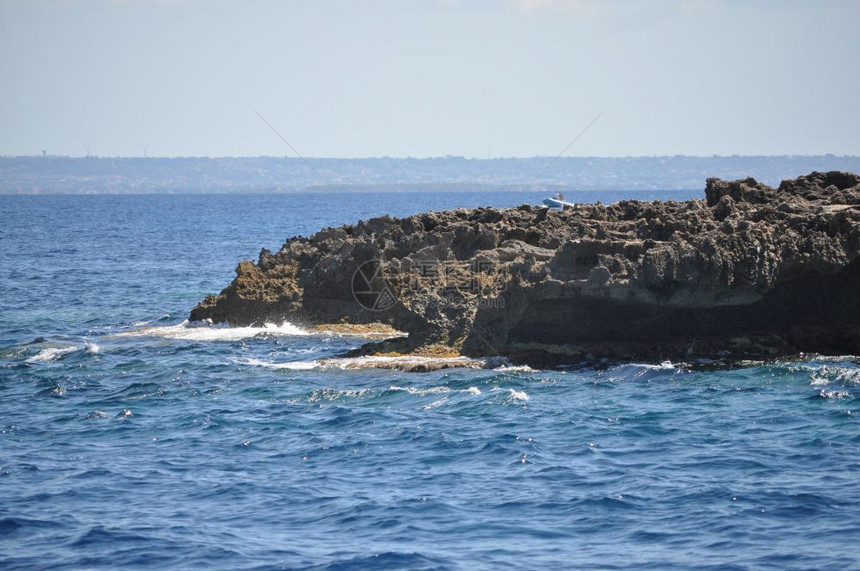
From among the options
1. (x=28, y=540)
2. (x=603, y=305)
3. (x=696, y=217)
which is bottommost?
(x=28, y=540)

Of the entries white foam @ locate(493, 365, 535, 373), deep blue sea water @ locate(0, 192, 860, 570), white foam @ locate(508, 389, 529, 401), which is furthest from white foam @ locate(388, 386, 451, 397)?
white foam @ locate(493, 365, 535, 373)

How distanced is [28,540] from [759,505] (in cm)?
1061

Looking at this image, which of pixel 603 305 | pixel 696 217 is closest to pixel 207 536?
pixel 603 305

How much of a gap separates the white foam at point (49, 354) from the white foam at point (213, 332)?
3.00 m

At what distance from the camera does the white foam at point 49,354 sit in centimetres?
2894

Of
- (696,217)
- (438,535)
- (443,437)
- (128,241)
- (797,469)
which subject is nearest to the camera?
(438,535)

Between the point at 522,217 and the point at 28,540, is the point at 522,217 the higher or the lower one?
the higher one

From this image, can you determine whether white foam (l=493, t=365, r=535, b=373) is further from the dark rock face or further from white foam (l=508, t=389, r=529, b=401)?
white foam (l=508, t=389, r=529, b=401)

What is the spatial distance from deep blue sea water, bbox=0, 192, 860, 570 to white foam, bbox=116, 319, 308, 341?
178cm

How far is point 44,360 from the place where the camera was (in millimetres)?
28938

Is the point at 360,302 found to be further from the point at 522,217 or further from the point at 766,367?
the point at 766,367

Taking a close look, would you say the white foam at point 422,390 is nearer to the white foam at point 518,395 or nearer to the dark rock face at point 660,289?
the white foam at point 518,395

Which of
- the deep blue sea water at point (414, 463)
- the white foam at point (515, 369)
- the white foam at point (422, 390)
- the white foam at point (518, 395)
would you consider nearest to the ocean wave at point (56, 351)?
the deep blue sea water at point (414, 463)

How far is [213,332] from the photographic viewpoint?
109 feet
